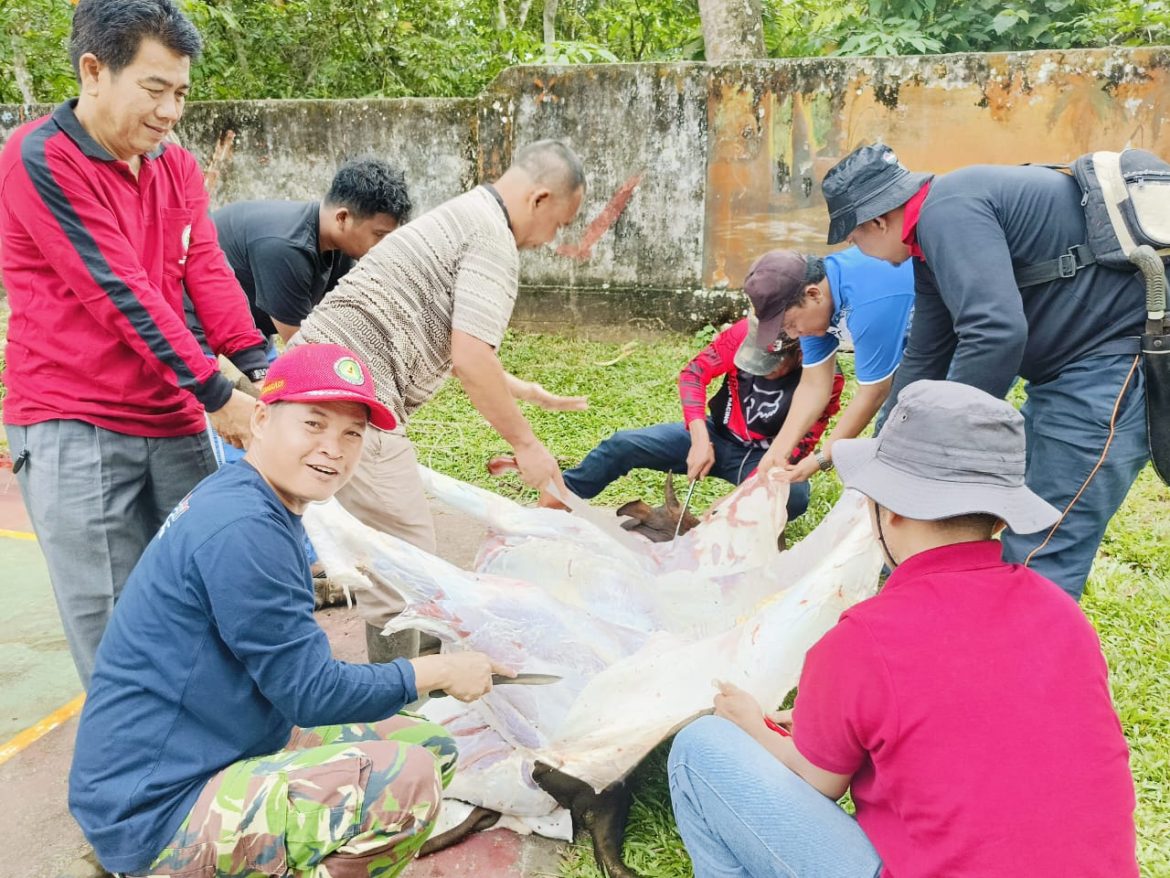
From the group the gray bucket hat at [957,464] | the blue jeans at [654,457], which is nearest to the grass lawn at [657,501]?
the blue jeans at [654,457]

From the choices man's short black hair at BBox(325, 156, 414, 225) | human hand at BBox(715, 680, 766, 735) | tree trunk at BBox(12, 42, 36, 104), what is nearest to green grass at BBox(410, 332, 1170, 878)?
human hand at BBox(715, 680, 766, 735)

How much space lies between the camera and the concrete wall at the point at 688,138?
5.98 meters

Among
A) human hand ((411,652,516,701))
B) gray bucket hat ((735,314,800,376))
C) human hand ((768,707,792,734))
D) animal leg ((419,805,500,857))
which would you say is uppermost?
gray bucket hat ((735,314,800,376))

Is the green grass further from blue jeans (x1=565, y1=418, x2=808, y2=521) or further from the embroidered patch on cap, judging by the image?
the embroidered patch on cap

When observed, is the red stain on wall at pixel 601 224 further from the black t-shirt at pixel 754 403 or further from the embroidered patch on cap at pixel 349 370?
the embroidered patch on cap at pixel 349 370

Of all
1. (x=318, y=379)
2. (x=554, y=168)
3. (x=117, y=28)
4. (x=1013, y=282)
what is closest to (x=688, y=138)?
(x=554, y=168)

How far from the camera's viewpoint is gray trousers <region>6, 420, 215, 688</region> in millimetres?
2209

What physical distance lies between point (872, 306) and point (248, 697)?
2.34 m

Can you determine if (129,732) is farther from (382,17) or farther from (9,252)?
(382,17)

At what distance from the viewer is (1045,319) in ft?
7.66

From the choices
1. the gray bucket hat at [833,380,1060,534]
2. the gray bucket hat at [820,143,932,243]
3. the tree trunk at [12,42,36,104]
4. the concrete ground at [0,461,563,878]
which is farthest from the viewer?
the tree trunk at [12,42,36,104]

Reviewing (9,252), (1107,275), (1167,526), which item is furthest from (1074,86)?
(9,252)

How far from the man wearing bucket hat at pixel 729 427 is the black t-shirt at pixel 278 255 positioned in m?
1.37

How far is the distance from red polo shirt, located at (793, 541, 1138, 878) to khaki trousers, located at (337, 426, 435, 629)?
1595mm
